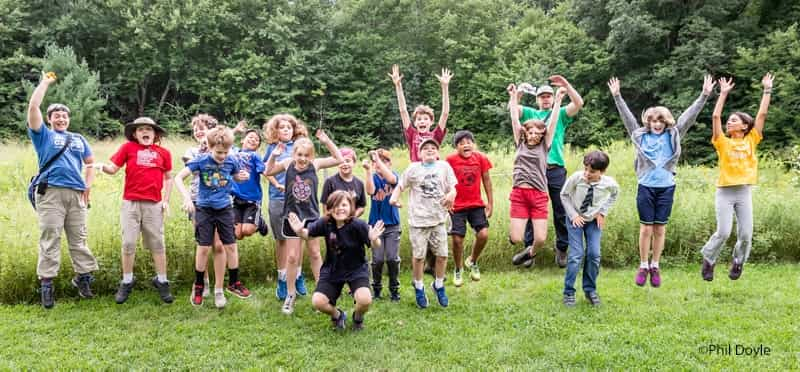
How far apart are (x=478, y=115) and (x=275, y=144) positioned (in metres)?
22.3

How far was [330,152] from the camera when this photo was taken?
4.95 m

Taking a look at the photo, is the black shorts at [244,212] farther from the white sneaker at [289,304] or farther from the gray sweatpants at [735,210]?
the gray sweatpants at [735,210]

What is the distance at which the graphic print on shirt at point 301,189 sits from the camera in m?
5.11

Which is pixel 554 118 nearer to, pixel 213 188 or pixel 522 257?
pixel 522 257

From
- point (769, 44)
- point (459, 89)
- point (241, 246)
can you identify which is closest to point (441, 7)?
point (459, 89)

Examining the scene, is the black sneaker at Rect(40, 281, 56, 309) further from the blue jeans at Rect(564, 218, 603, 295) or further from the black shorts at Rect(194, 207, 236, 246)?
the blue jeans at Rect(564, 218, 603, 295)

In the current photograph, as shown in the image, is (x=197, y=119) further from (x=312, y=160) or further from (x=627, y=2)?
(x=627, y=2)

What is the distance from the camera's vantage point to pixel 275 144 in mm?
5863

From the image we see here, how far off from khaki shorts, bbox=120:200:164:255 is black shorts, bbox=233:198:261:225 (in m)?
0.82

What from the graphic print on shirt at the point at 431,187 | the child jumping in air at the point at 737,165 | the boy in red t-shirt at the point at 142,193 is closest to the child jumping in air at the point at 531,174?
the graphic print on shirt at the point at 431,187

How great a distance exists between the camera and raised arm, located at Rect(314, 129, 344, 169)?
4859 mm

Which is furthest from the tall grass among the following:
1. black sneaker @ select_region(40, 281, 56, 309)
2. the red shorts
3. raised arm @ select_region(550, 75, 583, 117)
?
raised arm @ select_region(550, 75, 583, 117)

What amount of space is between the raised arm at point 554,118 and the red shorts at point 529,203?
2.02 feet

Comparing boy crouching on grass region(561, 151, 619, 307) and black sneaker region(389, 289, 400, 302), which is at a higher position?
boy crouching on grass region(561, 151, 619, 307)
